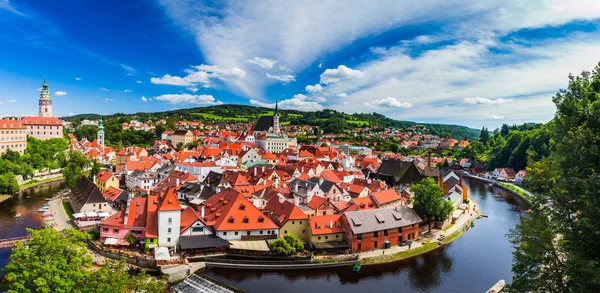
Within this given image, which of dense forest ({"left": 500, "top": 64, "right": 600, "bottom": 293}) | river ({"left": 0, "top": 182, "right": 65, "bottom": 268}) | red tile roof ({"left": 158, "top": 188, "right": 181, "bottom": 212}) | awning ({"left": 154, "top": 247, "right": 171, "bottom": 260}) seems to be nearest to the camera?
dense forest ({"left": 500, "top": 64, "right": 600, "bottom": 293})

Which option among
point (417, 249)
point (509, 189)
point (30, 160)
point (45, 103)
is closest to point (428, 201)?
point (417, 249)

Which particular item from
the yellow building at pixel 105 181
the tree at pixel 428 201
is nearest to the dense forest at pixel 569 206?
the tree at pixel 428 201

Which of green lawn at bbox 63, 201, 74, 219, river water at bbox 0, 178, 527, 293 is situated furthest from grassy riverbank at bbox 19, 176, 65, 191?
river water at bbox 0, 178, 527, 293

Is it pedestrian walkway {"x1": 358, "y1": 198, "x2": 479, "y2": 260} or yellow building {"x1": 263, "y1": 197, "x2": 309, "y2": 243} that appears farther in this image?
yellow building {"x1": 263, "y1": 197, "x2": 309, "y2": 243}

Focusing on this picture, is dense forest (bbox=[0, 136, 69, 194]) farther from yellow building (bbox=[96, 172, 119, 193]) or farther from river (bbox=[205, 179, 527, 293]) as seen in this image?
river (bbox=[205, 179, 527, 293])

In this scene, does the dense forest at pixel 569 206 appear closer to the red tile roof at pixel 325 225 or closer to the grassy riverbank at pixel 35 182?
the red tile roof at pixel 325 225

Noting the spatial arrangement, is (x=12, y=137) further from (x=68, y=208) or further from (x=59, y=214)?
(x=59, y=214)

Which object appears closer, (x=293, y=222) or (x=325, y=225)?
(x=325, y=225)

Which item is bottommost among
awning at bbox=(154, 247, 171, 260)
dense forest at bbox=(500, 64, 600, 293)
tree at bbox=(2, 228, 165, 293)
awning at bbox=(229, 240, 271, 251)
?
awning at bbox=(229, 240, 271, 251)
